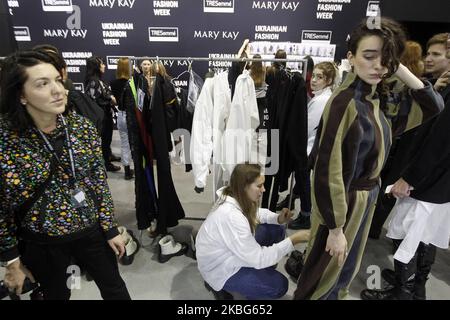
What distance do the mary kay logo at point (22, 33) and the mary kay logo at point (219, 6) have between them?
297cm

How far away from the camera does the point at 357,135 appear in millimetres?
1284

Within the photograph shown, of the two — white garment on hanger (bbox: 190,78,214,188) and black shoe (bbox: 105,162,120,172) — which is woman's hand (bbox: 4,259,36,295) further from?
black shoe (bbox: 105,162,120,172)

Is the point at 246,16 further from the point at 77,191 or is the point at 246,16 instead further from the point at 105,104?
the point at 77,191

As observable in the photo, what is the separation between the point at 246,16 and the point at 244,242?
4219mm

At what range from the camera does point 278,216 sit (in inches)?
83.1

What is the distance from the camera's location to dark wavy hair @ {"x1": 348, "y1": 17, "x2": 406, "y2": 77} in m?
1.18

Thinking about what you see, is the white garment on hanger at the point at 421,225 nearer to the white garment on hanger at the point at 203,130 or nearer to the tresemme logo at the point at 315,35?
the white garment on hanger at the point at 203,130

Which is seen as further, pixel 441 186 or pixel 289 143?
pixel 289 143

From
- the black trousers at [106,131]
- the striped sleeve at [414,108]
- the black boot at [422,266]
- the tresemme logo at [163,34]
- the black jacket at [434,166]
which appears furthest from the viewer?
the tresemme logo at [163,34]

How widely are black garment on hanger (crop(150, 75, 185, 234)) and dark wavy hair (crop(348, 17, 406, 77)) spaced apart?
1409 millimetres

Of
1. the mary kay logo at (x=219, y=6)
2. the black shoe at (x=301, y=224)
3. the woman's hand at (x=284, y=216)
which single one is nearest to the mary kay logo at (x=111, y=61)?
the mary kay logo at (x=219, y=6)

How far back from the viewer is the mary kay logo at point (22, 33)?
197 inches

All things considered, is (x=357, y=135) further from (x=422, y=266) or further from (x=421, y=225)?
(x=422, y=266)
